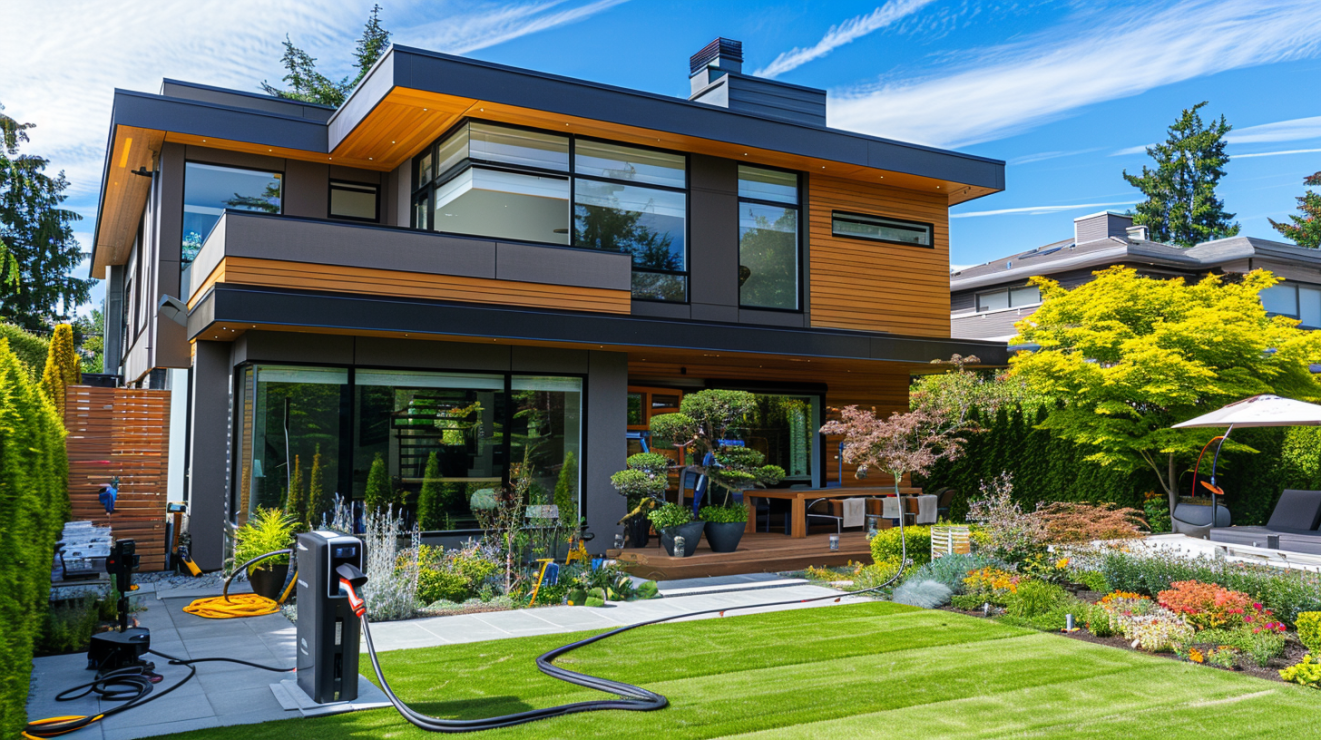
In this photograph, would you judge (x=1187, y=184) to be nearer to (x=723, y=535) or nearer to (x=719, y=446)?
(x=719, y=446)

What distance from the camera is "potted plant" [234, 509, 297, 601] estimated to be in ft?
31.6

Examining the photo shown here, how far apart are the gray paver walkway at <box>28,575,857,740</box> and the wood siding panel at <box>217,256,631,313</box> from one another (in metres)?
3.94

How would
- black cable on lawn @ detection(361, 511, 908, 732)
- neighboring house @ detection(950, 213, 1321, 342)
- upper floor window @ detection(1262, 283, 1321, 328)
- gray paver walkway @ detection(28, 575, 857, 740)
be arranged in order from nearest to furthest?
black cable on lawn @ detection(361, 511, 908, 732), gray paver walkway @ detection(28, 575, 857, 740), neighboring house @ detection(950, 213, 1321, 342), upper floor window @ detection(1262, 283, 1321, 328)

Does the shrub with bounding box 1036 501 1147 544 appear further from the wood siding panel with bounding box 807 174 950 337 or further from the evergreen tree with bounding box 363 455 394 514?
the evergreen tree with bounding box 363 455 394 514

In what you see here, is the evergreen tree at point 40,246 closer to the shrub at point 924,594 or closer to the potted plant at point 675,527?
the potted plant at point 675,527

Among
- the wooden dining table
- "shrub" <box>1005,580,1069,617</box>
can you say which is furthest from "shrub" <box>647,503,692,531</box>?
"shrub" <box>1005,580,1069,617</box>

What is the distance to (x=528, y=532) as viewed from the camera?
36.4 feet

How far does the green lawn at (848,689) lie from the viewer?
5418mm

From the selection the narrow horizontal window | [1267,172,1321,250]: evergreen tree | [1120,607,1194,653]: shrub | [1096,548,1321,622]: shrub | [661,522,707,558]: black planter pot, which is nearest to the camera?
[1120,607,1194,653]: shrub

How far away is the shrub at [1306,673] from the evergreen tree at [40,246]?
30851 millimetres

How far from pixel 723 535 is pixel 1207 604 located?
5.85 meters

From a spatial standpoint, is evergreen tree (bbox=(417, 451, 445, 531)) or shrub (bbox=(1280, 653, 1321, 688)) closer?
shrub (bbox=(1280, 653, 1321, 688))

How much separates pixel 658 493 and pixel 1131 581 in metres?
5.67

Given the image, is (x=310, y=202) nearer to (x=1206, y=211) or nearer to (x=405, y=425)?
(x=405, y=425)
